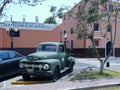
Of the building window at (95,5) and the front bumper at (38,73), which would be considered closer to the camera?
the front bumper at (38,73)

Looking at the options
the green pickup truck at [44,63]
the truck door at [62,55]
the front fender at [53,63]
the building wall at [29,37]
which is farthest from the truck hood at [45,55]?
the building wall at [29,37]

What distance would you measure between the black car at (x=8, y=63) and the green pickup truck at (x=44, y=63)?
0.96 m

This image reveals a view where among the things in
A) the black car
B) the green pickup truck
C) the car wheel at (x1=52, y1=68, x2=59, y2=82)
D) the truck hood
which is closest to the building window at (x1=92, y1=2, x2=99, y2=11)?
the green pickup truck

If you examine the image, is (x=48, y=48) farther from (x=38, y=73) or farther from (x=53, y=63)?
(x=38, y=73)

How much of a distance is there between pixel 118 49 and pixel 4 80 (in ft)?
117

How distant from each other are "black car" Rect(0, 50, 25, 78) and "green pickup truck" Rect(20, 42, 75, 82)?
0.96 meters

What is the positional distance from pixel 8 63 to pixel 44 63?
2340 mm

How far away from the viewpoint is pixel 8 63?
16.8 metres

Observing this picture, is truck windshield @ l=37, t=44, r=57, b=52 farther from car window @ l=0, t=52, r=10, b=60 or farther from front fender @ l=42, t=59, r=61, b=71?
car window @ l=0, t=52, r=10, b=60

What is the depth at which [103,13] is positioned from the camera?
17.9m

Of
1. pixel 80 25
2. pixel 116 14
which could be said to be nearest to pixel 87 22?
pixel 80 25

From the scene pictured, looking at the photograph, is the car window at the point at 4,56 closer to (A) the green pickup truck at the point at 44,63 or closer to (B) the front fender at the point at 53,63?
(A) the green pickup truck at the point at 44,63

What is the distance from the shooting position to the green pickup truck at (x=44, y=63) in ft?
51.0

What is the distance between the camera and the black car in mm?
16311
